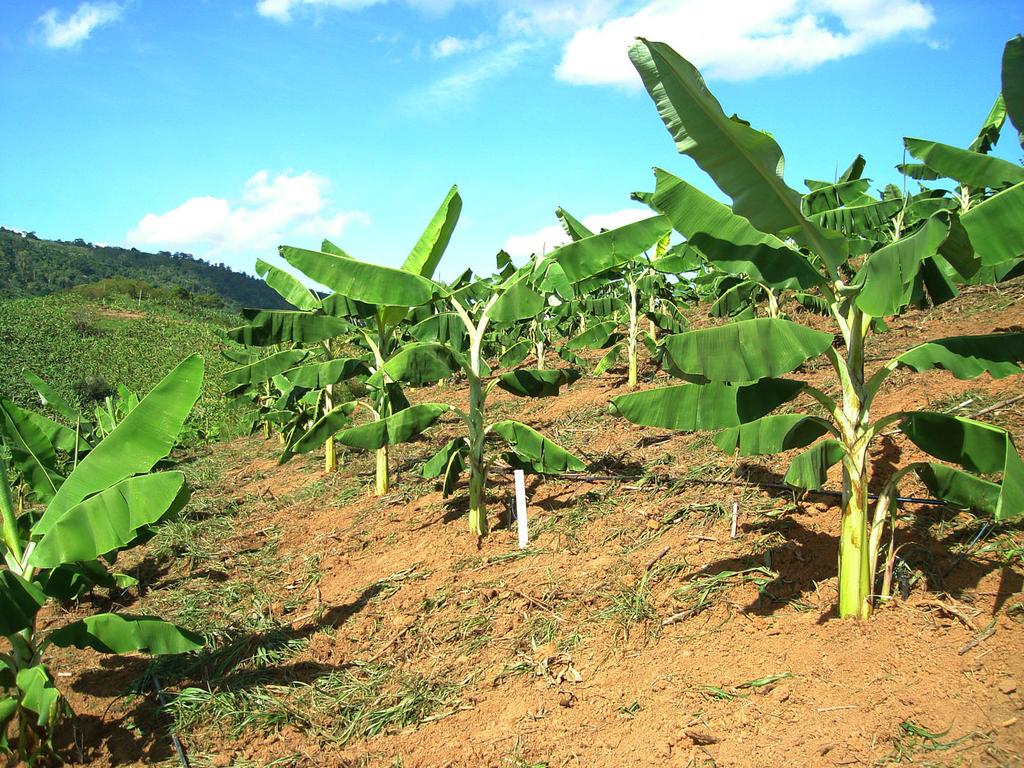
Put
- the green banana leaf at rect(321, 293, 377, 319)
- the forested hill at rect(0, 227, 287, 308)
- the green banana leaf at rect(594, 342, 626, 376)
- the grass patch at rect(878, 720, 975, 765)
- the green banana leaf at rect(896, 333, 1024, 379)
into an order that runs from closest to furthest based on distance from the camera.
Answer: the grass patch at rect(878, 720, 975, 765) → the green banana leaf at rect(896, 333, 1024, 379) → the green banana leaf at rect(321, 293, 377, 319) → the green banana leaf at rect(594, 342, 626, 376) → the forested hill at rect(0, 227, 287, 308)

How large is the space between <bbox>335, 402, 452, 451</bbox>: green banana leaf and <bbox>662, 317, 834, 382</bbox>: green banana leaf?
3.25 m

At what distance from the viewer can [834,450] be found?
12.9ft

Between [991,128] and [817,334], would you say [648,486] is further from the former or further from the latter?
[991,128]

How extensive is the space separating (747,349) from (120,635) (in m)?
3.91

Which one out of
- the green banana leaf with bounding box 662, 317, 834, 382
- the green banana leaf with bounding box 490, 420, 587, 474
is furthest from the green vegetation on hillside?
the green banana leaf with bounding box 662, 317, 834, 382

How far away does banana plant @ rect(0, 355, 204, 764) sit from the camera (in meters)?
3.62

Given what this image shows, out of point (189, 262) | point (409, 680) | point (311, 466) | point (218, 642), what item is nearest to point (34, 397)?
point (311, 466)

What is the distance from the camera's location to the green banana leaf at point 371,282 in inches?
250

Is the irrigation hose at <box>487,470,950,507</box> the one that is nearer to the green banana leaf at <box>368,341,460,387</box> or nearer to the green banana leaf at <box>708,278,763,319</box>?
the green banana leaf at <box>368,341,460,387</box>

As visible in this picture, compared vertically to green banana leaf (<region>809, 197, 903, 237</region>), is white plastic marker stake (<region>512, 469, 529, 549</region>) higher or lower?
lower

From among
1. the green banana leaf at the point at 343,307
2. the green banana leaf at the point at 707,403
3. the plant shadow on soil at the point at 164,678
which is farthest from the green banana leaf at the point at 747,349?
the green banana leaf at the point at 343,307

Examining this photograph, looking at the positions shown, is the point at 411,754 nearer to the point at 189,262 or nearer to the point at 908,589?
the point at 908,589

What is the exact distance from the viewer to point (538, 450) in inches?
259

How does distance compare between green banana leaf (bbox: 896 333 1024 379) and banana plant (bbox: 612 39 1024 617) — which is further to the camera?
green banana leaf (bbox: 896 333 1024 379)
